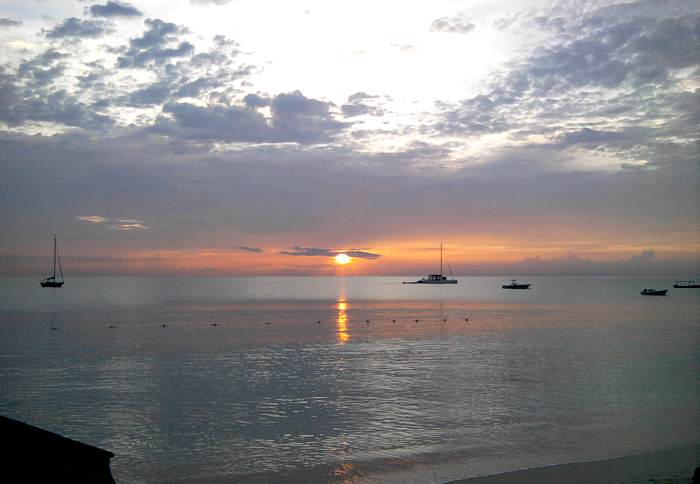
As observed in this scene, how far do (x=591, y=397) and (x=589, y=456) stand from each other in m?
10.8

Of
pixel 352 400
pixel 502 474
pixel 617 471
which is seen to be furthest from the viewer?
pixel 352 400

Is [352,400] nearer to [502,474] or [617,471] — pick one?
[502,474]

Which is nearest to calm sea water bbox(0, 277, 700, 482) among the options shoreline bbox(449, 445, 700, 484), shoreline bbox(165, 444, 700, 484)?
shoreline bbox(165, 444, 700, 484)

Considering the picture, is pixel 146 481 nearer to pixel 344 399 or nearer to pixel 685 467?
pixel 344 399

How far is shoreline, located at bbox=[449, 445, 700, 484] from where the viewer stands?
57.6ft

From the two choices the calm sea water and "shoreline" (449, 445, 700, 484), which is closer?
"shoreline" (449, 445, 700, 484)

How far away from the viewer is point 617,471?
18391mm

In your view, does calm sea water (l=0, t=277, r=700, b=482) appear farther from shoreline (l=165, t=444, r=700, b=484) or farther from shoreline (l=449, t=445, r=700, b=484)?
shoreline (l=449, t=445, r=700, b=484)

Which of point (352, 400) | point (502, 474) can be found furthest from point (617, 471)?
point (352, 400)

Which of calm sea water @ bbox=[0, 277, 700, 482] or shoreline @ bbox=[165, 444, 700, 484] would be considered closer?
shoreline @ bbox=[165, 444, 700, 484]

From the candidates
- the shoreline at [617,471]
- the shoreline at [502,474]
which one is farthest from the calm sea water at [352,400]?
Result: the shoreline at [617,471]

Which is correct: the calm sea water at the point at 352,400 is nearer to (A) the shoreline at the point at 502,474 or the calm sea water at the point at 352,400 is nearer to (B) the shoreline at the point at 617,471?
(A) the shoreline at the point at 502,474

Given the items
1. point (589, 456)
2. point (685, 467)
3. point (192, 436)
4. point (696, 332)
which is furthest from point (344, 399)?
point (696, 332)

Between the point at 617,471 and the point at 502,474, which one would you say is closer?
the point at 502,474
